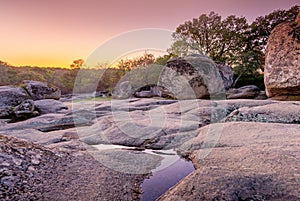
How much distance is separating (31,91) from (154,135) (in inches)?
519

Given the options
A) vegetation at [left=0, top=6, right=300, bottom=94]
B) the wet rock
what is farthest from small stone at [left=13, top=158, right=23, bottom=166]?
vegetation at [left=0, top=6, right=300, bottom=94]

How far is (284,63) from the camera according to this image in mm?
8414

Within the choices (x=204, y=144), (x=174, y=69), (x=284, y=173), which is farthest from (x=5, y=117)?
(x=284, y=173)

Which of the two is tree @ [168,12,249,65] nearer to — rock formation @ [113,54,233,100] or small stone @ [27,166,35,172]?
rock formation @ [113,54,233,100]

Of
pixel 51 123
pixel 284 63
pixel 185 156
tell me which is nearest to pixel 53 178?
pixel 185 156

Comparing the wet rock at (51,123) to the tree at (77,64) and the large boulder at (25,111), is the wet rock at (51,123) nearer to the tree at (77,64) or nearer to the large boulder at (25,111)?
the large boulder at (25,111)

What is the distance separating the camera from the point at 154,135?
5.43 m

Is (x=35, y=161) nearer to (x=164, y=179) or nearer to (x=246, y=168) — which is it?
(x=164, y=179)

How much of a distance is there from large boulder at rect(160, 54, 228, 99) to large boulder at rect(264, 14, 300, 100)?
8.20 feet

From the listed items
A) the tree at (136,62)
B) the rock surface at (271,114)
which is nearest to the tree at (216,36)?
the tree at (136,62)

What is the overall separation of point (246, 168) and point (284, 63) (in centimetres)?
734

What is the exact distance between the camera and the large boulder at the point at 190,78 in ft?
32.8

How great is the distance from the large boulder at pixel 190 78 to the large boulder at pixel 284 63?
2.50 meters

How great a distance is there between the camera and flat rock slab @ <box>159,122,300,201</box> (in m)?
2.19
